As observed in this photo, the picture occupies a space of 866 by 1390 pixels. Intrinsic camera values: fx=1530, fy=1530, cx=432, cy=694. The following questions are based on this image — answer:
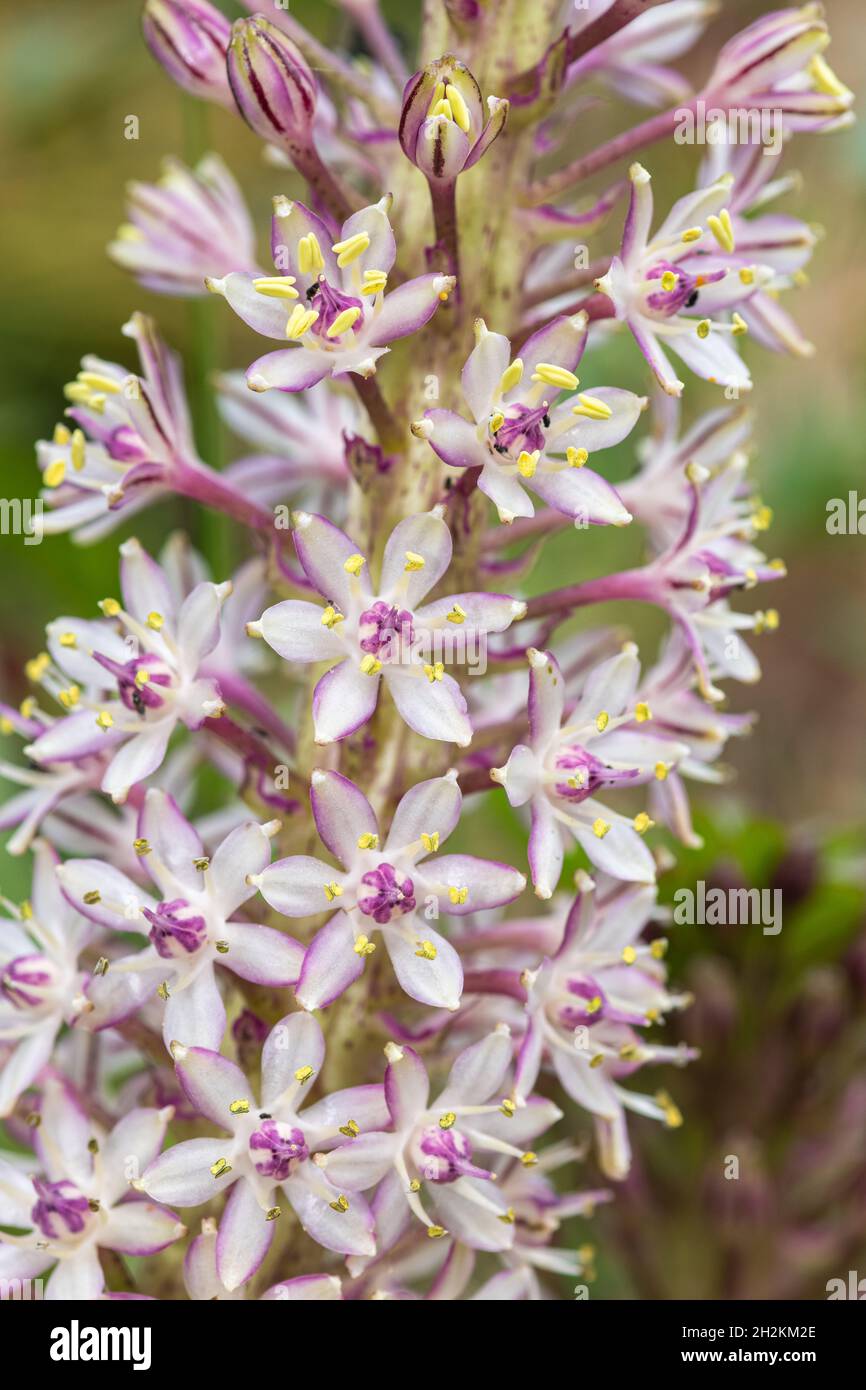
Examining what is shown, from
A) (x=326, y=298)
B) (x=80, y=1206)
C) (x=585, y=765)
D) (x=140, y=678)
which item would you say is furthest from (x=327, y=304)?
(x=80, y=1206)

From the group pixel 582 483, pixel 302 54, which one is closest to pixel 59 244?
pixel 302 54

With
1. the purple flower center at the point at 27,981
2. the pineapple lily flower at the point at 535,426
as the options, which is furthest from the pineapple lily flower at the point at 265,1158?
the pineapple lily flower at the point at 535,426

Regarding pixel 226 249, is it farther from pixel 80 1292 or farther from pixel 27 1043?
pixel 80 1292

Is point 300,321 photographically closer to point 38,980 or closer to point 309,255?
point 309,255

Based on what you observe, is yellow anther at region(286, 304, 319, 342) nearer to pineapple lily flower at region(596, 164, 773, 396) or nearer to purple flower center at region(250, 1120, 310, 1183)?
pineapple lily flower at region(596, 164, 773, 396)

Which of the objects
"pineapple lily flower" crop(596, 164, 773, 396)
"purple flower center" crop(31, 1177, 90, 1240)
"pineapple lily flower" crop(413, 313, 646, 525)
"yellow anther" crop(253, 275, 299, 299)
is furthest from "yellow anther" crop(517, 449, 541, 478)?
Answer: "purple flower center" crop(31, 1177, 90, 1240)

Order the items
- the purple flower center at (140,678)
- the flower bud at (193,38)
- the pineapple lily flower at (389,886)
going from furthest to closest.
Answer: the flower bud at (193,38) → the purple flower center at (140,678) → the pineapple lily flower at (389,886)

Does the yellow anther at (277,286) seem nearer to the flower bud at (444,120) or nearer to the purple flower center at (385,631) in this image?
Result: the flower bud at (444,120)
